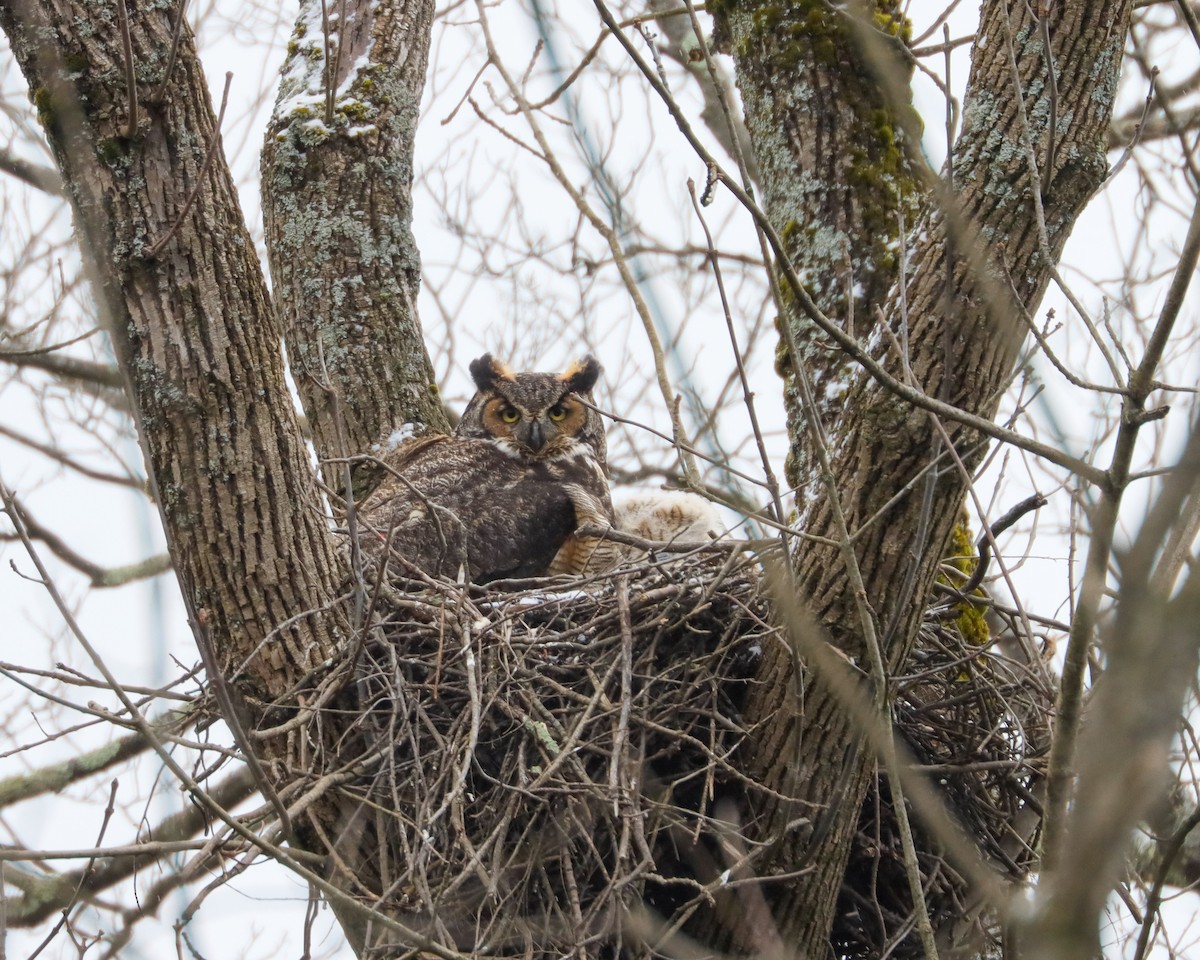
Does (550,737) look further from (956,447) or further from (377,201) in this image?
(377,201)

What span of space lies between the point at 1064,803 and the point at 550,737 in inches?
45.3

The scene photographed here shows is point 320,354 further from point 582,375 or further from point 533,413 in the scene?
point 582,375

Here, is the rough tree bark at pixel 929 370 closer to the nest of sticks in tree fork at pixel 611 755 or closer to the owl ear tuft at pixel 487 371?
the nest of sticks in tree fork at pixel 611 755

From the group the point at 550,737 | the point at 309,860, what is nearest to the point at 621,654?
the point at 550,737

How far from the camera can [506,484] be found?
4.01 meters

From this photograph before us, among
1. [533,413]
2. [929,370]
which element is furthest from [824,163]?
[929,370]

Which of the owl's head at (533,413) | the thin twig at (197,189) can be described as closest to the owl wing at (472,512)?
the owl's head at (533,413)

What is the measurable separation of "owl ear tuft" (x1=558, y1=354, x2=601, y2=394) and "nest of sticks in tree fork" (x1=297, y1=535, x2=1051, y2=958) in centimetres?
166

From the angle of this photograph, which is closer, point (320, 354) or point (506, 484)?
point (320, 354)

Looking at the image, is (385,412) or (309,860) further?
(385,412)

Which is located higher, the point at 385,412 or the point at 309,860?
the point at 385,412

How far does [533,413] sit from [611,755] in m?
2.05

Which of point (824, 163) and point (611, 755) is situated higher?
point (824, 163)

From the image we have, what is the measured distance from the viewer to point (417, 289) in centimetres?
414
